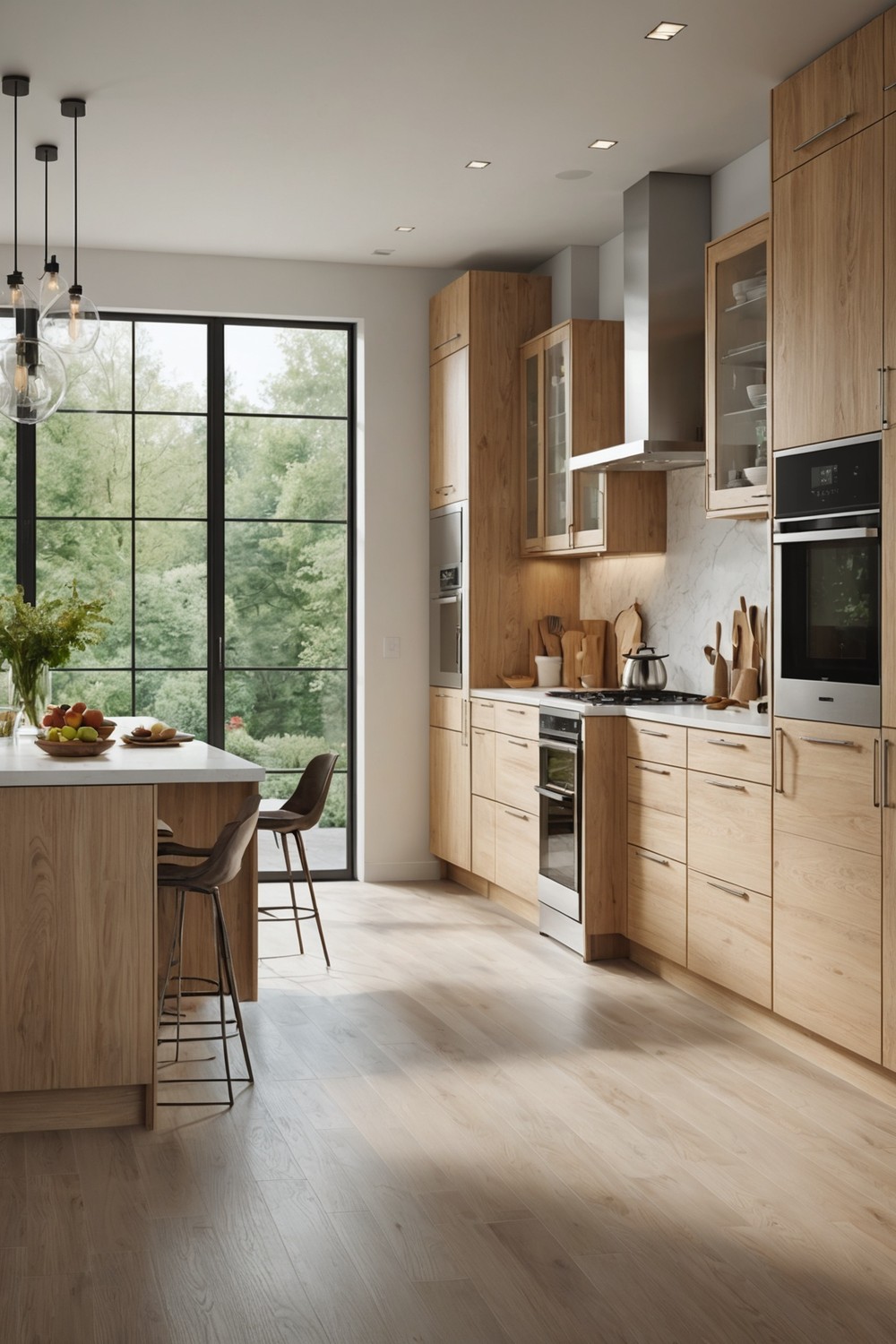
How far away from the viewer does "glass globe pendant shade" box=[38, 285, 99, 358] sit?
4219 mm

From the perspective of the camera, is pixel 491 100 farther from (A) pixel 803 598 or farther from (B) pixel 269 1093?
(B) pixel 269 1093

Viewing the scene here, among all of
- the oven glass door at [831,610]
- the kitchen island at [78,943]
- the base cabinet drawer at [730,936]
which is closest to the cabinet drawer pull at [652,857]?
the base cabinet drawer at [730,936]

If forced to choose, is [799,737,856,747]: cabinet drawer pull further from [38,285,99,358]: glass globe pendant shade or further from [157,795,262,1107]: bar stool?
[38,285,99,358]: glass globe pendant shade

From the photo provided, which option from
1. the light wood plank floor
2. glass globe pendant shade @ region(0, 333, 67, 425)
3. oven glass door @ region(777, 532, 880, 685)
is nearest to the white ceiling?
glass globe pendant shade @ region(0, 333, 67, 425)

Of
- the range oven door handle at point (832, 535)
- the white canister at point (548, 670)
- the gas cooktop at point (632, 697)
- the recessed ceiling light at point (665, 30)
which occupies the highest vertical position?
the recessed ceiling light at point (665, 30)

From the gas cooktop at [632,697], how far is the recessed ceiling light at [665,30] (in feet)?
7.44

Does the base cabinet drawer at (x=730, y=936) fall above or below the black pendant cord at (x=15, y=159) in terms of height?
below

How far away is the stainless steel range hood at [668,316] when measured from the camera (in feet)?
17.2

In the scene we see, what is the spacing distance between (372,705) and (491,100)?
3.18 metres

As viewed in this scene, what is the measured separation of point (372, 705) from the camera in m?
6.84

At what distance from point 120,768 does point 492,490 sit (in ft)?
11.1

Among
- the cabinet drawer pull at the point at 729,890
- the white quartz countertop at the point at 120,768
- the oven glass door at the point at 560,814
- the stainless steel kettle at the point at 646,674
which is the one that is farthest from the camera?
the stainless steel kettle at the point at 646,674

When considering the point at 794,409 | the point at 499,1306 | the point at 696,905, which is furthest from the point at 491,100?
the point at 499,1306

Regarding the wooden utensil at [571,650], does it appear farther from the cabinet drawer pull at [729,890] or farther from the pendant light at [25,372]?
the pendant light at [25,372]
